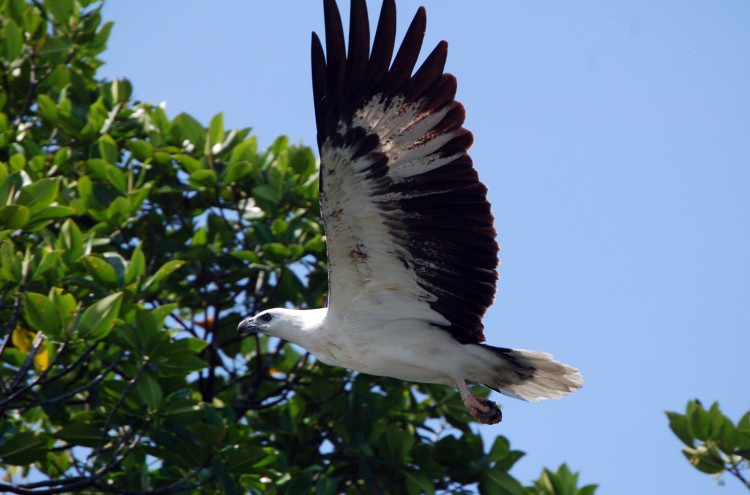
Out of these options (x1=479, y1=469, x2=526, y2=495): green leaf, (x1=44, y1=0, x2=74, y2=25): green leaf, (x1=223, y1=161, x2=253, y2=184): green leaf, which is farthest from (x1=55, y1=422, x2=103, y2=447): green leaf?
(x1=44, y1=0, x2=74, y2=25): green leaf

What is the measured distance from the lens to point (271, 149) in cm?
883

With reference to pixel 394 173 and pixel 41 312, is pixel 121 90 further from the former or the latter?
pixel 394 173

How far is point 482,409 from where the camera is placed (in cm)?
668

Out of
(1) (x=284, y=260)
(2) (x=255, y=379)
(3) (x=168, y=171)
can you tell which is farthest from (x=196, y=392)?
(3) (x=168, y=171)

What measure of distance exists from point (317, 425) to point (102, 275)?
2.29 metres

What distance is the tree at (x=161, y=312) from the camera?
272 inches

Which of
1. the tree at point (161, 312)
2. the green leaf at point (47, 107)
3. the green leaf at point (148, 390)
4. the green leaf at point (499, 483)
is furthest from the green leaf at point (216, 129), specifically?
the green leaf at point (499, 483)

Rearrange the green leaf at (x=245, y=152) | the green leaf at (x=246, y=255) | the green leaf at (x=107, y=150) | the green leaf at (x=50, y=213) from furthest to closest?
the green leaf at (x=245, y=152)
the green leaf at (x=107, y=150)
the green leaf at (x=246, y=255)
the green leaf at (x=50, y=213)

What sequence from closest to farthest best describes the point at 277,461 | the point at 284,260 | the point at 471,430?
the point at 277,461 → the point at 284,260 → the point at 471,430

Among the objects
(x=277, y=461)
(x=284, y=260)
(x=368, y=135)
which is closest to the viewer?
(x=368, y=135)

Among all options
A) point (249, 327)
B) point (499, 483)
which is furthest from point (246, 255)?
point (499, 483)

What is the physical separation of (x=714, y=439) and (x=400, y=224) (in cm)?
295

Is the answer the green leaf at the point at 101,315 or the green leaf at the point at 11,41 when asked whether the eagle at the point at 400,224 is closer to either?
the green leaf at the point at 101,315

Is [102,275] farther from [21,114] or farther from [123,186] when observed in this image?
[21,114]
